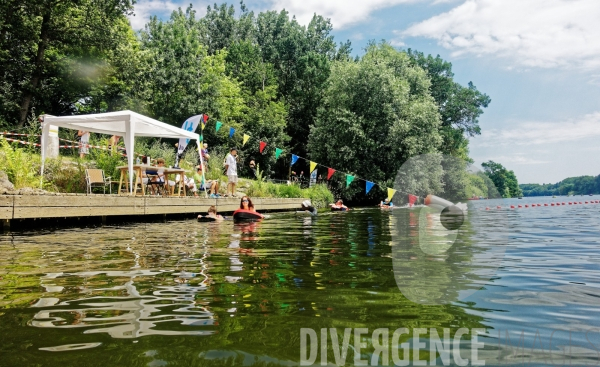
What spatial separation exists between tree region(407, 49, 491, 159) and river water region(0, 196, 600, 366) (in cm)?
4652

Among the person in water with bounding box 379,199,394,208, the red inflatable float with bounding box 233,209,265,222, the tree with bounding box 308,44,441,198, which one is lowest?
the person in water with bounding box 379,199,394,208

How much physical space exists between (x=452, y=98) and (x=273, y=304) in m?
51.5

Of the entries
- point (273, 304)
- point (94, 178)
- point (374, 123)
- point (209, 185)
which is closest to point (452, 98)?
point (374, 123)

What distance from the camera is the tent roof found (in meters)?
13.7

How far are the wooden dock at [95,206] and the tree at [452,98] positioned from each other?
1522 inches

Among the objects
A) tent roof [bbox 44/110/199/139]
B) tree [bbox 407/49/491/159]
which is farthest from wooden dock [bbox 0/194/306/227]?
tree [bbox 407/49/491/159]

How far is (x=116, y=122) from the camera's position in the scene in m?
15.4

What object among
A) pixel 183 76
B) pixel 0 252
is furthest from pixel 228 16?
pixel 0 252

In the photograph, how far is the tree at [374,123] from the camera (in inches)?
1297

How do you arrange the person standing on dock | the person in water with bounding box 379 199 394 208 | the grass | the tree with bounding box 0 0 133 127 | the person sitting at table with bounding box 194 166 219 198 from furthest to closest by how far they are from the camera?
the person in water with bounding box 379 199 394 208, the tree with bounding box 0 0 133 127, the person sitting at table with bounding box 194 166 219 198, the person standing on dock, the grass

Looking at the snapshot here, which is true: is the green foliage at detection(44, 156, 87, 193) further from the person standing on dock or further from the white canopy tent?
the person standing on dock


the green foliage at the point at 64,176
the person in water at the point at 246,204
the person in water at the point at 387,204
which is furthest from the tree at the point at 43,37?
the person in water at the point at 387,204

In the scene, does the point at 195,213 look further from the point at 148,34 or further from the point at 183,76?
the point at 148,34

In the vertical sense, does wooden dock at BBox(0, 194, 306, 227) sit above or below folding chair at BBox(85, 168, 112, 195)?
below
